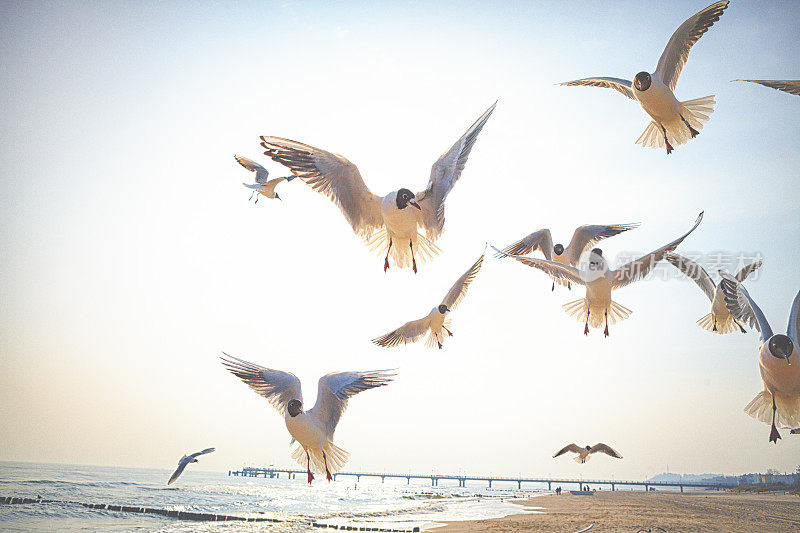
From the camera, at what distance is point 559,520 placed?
67.7 ft

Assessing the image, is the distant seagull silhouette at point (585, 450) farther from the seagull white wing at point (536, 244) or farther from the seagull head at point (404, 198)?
the seagull head at point (404, 198)

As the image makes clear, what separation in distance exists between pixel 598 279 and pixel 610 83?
299 cm

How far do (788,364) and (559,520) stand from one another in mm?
16689

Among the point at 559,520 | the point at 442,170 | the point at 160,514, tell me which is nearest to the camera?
the point at 442,170

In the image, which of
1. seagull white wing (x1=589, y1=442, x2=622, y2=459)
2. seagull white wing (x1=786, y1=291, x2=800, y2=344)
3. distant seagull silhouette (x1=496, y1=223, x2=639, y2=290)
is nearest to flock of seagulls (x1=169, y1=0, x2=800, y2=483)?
seagull white wing (x1=786, y1=291, x2=800, y2=344)

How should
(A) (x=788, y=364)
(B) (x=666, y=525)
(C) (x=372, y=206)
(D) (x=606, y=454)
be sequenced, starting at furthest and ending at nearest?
(D) (x=606, y=454) → (B) (x=666, y=525) → (C) (x=372, y=206) → (A) (x=788, y=364)

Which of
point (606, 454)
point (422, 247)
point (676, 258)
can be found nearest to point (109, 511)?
point (606, 454)

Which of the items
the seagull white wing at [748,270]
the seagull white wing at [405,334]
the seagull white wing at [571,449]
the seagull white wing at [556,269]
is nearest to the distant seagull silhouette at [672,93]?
the seagull white wing at [556,269]

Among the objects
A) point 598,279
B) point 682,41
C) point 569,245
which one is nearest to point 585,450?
point 569,245

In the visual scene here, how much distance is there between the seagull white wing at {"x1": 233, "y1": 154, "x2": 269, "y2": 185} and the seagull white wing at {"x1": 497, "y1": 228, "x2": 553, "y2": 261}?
16.7 feet

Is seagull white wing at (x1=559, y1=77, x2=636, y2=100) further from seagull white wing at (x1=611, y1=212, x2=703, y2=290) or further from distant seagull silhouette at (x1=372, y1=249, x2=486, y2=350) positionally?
distant seagull silhouette at (x1=372, y1=249, x2=486, y2=350)

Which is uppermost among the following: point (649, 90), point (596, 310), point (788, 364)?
point (649, 90)

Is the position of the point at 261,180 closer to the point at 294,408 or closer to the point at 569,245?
the point at 294,408

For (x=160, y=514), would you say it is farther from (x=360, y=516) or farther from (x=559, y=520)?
(x=559, y=520)
